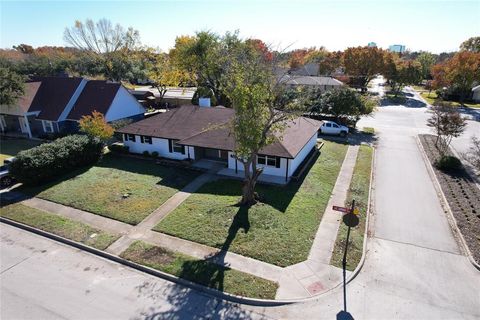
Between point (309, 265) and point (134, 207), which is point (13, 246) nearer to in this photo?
point (134, 207)

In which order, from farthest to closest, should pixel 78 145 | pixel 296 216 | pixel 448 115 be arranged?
1. pixel 448 115
2. pixel 78 145
3. pixel 296 216

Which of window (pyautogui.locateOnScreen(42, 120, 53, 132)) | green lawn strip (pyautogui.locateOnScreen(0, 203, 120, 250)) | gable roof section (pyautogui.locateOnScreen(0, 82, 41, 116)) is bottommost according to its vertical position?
green lawn strip (pyautogui.locateOnScreen(0, 203, 120, 250))

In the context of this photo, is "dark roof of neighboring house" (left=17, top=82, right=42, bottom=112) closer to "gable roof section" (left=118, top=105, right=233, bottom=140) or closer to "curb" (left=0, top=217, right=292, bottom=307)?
"gable roof section" (left=118, top=105, right=233, bottom=140)

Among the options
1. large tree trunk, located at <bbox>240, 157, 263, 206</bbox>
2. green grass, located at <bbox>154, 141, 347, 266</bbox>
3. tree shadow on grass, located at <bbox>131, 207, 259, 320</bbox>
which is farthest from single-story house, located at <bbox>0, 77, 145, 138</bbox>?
tree shadow on grass, located at <bbox>131, 207, 259, 320</bbox>

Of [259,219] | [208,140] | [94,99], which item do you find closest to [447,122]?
[259,219]

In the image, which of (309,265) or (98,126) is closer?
(309,265)

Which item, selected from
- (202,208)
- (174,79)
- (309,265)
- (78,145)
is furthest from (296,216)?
(174,79)

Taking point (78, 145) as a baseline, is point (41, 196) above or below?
below
